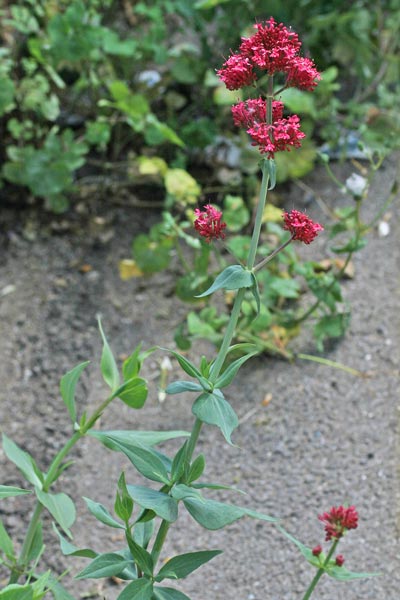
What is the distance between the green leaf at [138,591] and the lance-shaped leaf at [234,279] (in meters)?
0.44

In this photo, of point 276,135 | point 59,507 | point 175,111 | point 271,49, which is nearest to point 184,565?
point 59,507

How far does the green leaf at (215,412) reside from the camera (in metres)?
1.21

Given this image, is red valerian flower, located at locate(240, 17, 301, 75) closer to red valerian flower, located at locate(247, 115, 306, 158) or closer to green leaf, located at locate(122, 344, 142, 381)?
red valerian flower, located at locate(247, 115, 306, 158)

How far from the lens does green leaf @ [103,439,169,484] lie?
1296 mm

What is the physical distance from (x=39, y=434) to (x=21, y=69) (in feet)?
4.15

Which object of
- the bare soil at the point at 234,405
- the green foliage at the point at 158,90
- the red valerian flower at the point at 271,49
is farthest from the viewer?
the green foliage at the point at 158,90

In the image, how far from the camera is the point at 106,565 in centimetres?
133

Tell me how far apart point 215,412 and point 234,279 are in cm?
18

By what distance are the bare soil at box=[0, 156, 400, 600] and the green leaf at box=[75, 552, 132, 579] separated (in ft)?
1.55

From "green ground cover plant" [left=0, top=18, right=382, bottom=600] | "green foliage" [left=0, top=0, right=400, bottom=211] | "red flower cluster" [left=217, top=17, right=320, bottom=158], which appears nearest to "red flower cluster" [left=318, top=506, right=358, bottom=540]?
"green ground cover plant" [left=0, top=18, right=382, bottom=600]

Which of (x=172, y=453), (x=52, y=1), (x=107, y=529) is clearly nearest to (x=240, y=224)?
(x=172, y=453)

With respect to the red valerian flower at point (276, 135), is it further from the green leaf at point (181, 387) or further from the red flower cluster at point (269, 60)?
the green leaf at point (181, 387)

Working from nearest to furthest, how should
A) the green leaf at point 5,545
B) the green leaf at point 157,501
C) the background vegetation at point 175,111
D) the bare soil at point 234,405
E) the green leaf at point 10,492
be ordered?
the green leaf at point 157,501, the green leaf at point 10,492, the green leaf at point 5,545, the bare soil at point 234,405, the background vegetation at point 175,111

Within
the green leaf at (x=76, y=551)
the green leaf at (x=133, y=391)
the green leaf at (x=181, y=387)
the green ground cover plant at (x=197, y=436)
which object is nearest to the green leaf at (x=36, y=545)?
the green ground cover plant at (x=197, y=436)
